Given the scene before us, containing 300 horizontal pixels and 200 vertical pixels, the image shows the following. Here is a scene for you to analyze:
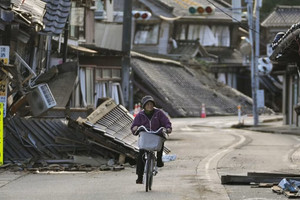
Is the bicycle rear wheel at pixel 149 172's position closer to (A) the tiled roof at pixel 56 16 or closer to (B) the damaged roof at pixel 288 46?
(B) the damaged roof at pixel 288 46

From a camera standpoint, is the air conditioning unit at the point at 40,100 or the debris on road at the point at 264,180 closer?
the debris on road at the point at 264,180

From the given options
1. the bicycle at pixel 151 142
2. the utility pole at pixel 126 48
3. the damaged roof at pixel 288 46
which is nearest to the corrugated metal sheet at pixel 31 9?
the damaged roof at pixel 288 46

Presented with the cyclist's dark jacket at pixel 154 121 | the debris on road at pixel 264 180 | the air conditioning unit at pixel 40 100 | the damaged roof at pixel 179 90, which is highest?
the cyclist's dark jacket at pixel 154 121

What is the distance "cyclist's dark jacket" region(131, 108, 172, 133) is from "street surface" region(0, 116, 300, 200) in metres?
1.10

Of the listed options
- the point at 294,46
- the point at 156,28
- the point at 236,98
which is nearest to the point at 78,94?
the point at 294,46

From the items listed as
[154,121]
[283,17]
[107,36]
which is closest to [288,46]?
[154,121]

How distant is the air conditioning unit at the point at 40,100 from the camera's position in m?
19.4

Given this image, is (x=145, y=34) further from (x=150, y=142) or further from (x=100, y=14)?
(x=150, y=142)

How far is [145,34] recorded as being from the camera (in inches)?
2844

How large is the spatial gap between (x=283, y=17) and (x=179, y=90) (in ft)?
67.0

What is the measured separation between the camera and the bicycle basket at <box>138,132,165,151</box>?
13523mm

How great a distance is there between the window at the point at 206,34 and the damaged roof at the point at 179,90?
9499mm

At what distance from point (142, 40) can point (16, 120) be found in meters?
53.9

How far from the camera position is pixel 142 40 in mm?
72375
